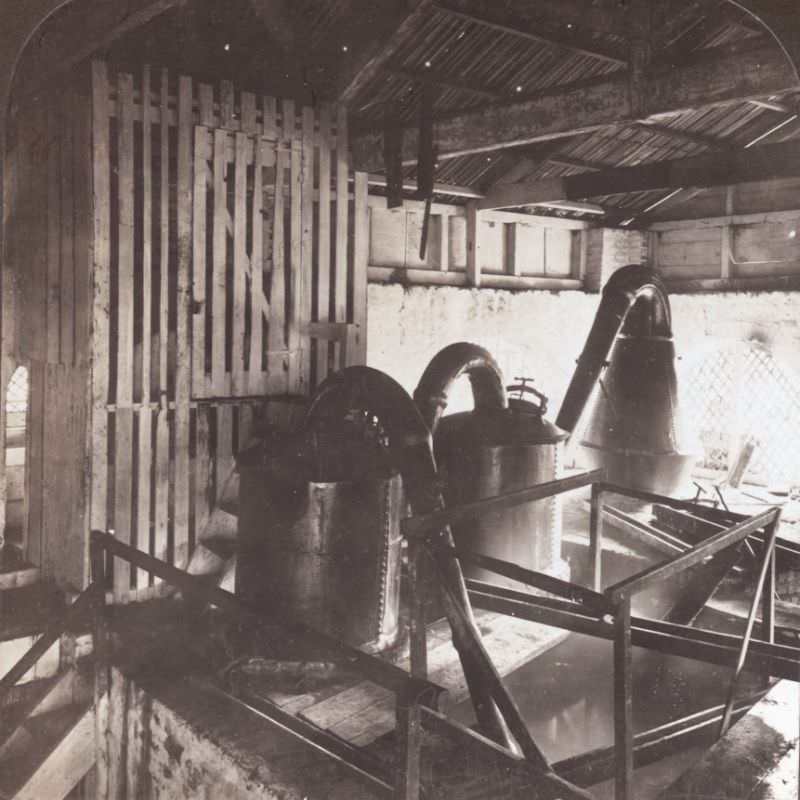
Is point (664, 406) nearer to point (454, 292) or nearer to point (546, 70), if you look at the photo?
point (454, 292)

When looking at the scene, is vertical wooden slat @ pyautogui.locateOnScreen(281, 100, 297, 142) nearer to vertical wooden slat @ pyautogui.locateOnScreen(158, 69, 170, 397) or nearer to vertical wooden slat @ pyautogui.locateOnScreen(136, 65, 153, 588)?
vertical wooden slat @ pyautogui.locateOnScreen(158, 69, 170, 397)

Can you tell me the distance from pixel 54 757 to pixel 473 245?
9113mm

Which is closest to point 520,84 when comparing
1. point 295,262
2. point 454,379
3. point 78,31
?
point 295,262

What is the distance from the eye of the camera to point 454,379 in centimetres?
737

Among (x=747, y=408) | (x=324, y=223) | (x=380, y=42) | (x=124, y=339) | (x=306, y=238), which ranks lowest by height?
(x=747, y=408)

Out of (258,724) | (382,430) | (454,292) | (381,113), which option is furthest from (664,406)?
(258,724)

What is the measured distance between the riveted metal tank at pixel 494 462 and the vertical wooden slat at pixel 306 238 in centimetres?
116

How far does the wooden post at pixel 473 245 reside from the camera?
1216 centimetres

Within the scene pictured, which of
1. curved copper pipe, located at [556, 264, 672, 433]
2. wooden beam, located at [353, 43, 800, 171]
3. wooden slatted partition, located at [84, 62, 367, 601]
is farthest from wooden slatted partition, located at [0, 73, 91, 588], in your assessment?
curved copper pipe, located at [556, 264, 672, 433]

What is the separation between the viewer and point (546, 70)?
29.4 ft

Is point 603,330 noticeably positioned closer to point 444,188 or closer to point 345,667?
point 444,188

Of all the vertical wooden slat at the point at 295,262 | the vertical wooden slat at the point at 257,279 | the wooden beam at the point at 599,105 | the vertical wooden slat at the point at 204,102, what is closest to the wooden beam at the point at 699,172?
the wooden beam at the point at 599,105

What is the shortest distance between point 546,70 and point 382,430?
5485 millimetres

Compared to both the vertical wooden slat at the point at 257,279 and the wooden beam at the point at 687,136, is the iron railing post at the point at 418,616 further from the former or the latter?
the wooden beam at the point at 687,136
